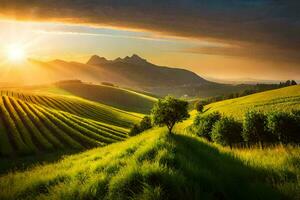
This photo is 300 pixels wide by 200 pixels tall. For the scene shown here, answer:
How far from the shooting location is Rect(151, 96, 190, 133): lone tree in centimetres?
5322

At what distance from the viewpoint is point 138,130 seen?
129875mm

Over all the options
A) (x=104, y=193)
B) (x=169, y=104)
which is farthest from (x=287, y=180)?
(x=169, y=104)

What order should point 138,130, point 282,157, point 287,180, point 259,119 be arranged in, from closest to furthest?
point 287,180 < point 282,157 < point 259,119 < point 138,130

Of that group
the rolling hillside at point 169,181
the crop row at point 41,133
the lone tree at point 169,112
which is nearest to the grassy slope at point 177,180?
the rolling hillside at point 169,181

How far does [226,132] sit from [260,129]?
696 cm

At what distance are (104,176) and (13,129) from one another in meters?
97.6

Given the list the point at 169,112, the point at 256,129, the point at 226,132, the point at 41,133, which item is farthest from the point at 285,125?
the point at 41,133

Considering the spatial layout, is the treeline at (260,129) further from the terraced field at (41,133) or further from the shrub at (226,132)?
the terraced field at (41,133)

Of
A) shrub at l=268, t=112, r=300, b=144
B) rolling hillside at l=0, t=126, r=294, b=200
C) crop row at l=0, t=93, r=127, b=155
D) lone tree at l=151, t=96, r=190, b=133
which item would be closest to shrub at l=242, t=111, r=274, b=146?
shrub at l=268, t=112, r=300, b=144

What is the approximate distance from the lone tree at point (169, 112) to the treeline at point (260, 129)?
1671cm

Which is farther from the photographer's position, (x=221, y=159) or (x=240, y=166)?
(x=221, y=159)

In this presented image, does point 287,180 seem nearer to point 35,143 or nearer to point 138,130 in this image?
point 35,143

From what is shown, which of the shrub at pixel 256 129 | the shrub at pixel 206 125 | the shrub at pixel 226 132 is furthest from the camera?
the shrub at pixel 206 125

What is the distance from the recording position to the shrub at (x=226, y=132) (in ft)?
230
